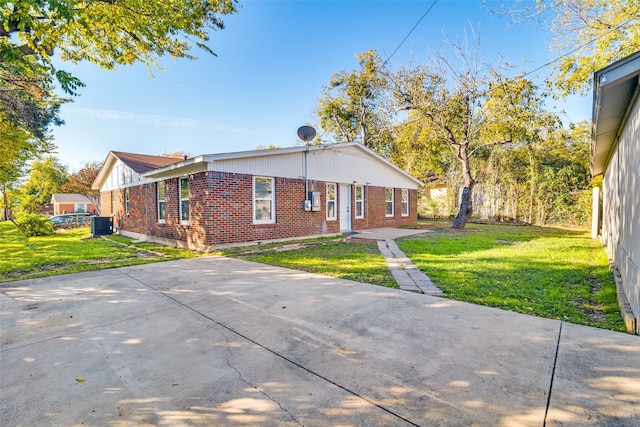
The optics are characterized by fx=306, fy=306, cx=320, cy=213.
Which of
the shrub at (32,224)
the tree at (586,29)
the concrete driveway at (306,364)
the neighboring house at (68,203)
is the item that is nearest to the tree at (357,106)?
the tree at (586,29)

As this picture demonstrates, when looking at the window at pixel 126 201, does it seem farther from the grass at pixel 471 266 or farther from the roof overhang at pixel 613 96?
the roof overhang at pixel 613 96

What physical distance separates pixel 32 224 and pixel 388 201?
17950 millimetres

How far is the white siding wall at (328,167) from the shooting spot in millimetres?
9953

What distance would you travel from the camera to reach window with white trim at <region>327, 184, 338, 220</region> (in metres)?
13.1

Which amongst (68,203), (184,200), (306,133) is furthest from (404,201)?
(68,203)

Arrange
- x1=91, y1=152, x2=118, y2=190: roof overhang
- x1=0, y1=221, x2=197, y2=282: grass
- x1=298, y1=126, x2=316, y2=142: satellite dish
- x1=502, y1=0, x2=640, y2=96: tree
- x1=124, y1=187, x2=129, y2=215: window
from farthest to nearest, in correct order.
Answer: x1=91, y1=152, x2=118, y2=190: roof overhang
x1=124, y1=187, x2=129, y2=215: window
x1=298, y1=126, x2=316, y2=142: satellite dish
x1=502, y1=0, x2=640, y2=96: tree
x1=0, y1=221, x2=197, y2=282: grass

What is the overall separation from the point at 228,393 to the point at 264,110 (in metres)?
18.8

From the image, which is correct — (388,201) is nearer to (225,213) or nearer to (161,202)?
(225,213)

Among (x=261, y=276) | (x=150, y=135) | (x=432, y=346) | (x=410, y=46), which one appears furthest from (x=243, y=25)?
(x=150, y=135)

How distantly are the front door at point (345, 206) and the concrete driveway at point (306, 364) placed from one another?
9347 millimetres

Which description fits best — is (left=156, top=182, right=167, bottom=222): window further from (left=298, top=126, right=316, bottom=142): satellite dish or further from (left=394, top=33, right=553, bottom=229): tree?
(left=394, top=33, right=553, bottom=229): tree

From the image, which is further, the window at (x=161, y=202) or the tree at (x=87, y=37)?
the window at (x=161, y=202)

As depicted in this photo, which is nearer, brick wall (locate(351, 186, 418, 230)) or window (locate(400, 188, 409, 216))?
brick wall (locate(351, 186, 418, 230))

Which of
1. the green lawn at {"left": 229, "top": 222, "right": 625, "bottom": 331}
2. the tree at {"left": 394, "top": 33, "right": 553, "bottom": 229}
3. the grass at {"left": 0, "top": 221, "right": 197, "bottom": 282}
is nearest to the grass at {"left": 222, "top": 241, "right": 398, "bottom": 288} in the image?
the green lawn at {"left": 229, "top": 222, "right": 625, "bottom": 331}
